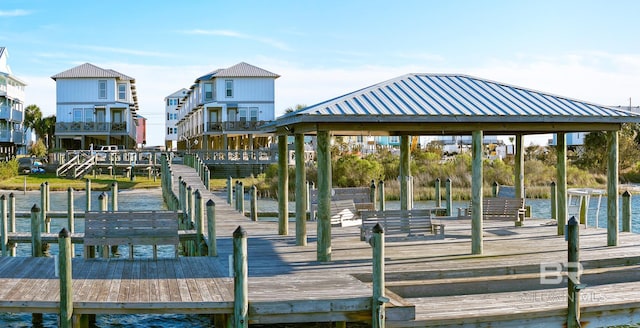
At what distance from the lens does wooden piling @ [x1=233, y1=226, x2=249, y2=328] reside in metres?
9.70

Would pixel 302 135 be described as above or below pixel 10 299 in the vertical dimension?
above

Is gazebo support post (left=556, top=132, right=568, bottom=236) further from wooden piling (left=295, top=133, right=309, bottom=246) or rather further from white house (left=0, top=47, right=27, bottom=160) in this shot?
white house (left=0, top=47, right=27, bottom=160)

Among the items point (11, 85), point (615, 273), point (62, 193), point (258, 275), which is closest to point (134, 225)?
point (258, 275)

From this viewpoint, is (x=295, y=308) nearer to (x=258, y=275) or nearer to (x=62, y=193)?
(x=258, y=275)

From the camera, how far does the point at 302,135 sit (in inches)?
592

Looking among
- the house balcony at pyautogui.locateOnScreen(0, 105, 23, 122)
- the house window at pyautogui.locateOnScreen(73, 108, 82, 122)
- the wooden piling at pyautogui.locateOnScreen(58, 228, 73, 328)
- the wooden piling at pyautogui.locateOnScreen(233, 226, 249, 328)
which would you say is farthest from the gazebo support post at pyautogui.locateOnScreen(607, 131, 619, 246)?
the house balcony at pyautogui.locateOnScreen(0, 105, 23, 122)

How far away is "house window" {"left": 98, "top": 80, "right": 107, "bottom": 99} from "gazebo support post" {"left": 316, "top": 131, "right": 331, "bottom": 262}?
55.8m

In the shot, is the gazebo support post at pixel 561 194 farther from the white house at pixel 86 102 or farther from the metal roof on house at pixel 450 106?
the white house at pixel 86 102

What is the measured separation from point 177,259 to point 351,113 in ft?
13.6

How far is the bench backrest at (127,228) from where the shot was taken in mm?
13375

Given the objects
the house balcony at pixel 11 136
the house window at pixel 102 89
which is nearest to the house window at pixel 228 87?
the house window at pixel 102 89

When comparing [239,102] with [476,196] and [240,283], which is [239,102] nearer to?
[476,196]

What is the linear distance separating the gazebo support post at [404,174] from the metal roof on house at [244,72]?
142 ft

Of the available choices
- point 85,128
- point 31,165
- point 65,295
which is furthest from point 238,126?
point 65,295
